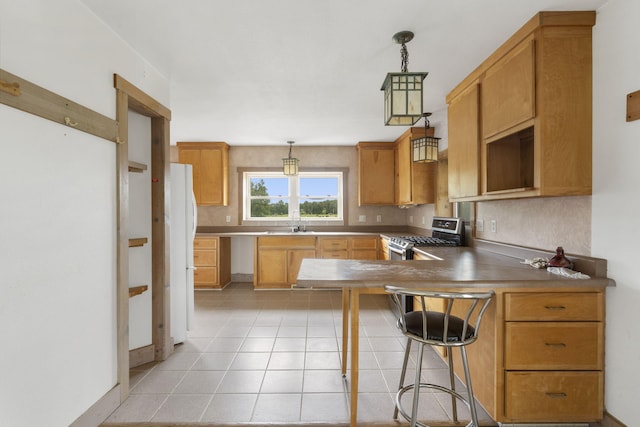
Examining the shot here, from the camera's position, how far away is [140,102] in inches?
87.7

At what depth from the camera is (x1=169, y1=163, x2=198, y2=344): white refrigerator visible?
2.82m

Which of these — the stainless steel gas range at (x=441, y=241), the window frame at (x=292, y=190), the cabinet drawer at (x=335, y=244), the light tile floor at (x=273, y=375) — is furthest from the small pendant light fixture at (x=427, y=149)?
the window frame at (x=292, y=190)

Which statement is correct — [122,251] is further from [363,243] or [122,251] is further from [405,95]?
[363,243]

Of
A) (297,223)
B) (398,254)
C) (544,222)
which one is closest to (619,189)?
(544,222)

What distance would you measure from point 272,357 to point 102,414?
1.19 metres

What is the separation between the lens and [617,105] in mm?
1637

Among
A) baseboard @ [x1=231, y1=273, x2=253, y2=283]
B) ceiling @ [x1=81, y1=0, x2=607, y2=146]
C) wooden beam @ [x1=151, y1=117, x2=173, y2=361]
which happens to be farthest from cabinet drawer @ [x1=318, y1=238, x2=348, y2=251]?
wooden beam @ [x1=151, y1=117, x2=173, y2=361]

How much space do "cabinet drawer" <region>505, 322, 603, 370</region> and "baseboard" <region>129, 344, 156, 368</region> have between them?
2597mm

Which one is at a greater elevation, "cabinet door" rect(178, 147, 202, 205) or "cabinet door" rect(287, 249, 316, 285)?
"cabinet door" rect(178, 147, 202, 205)

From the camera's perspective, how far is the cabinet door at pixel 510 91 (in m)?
1.82

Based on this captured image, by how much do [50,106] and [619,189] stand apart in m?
2.92

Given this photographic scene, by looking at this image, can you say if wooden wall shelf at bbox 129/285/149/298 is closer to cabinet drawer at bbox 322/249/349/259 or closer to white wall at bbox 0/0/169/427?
white wall at bbox 0/0/169/427

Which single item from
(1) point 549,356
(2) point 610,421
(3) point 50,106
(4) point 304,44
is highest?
(4) point 304,44

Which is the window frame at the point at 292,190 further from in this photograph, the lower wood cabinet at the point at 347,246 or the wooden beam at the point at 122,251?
the wooden beam at the point at 122,251
